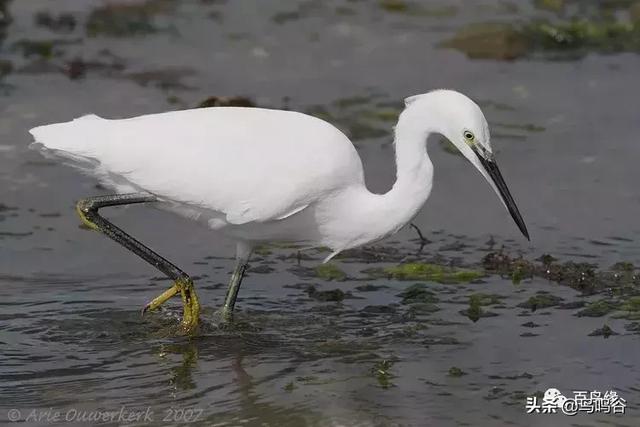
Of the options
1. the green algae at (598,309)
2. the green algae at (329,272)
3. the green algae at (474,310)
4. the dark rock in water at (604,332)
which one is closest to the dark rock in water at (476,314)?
the green algae at (474,310)

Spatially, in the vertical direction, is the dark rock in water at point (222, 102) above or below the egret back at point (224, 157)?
above

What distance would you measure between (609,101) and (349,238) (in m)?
5.64

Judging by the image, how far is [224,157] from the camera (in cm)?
744

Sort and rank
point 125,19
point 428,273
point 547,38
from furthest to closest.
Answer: point 125,19 < point 547,38 < point 428,273

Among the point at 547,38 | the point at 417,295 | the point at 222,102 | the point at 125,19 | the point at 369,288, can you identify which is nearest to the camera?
the point at 417,295

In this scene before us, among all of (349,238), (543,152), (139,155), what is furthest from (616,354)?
(543,152)

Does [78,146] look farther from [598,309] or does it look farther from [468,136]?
[598,309]

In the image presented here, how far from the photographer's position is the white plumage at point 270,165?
23.8ft

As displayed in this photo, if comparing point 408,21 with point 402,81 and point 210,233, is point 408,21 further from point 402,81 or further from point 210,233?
point 210,233

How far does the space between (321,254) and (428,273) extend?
0.92m

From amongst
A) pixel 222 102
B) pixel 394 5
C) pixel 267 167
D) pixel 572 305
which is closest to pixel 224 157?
pixel 267 167

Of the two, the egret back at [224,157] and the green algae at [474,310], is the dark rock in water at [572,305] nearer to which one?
the green algae at [474,310]

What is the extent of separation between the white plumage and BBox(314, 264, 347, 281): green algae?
1.04 meters

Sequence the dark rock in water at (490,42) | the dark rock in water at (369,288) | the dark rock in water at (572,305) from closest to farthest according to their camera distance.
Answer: the dark rock in water at (572,305)
the dark rock in water at (369,288)
the dark rock in water at (490,42)
